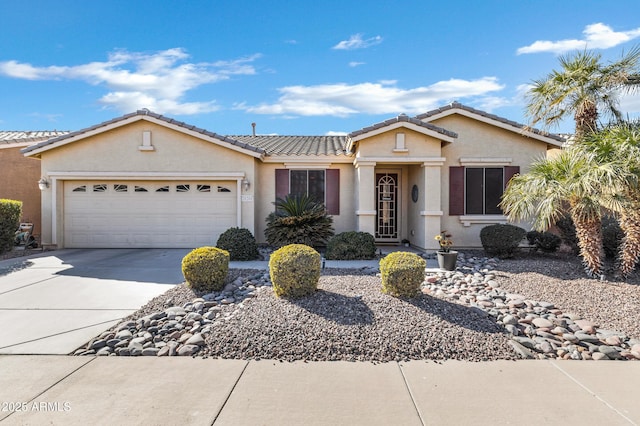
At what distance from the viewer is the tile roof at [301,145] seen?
41.9ft

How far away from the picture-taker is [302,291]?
557 centimetres

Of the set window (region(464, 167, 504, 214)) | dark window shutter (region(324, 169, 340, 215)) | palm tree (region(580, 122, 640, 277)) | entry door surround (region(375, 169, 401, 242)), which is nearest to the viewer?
palm tree (region(580, 122, 640, 277))

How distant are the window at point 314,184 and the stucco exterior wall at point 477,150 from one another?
363cm

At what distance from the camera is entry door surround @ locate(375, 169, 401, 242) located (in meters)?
12.9

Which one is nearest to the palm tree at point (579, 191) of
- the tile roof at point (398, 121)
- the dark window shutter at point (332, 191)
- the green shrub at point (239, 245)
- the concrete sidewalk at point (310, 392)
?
the tile roof at point (398, 121)

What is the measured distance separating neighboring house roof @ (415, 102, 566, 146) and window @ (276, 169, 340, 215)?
3.91 metres

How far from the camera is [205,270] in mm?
6340

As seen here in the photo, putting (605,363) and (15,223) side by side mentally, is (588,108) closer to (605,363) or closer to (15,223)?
(605,363)

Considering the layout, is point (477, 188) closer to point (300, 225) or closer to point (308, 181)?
point (308, 181)

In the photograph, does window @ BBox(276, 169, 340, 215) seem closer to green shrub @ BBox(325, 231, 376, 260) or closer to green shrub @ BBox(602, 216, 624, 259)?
green shrub @ BBox(325, 231, 376, 260)

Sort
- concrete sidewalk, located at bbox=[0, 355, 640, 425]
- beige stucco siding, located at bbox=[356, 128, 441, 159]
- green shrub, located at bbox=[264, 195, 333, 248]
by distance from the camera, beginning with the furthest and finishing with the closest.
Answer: beige stucco siding, located at bbox=[356, 128, 441, 159]
green shrub, located at bbox=[264, 195, 333, 248]
concrete sidewalk, located at bbox=[0, 355, 640, 425]

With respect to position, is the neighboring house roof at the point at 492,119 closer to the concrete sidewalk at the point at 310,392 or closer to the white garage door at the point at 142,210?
the white garage door at the point at 142,210

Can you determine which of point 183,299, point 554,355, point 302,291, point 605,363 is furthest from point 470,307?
point 183,299

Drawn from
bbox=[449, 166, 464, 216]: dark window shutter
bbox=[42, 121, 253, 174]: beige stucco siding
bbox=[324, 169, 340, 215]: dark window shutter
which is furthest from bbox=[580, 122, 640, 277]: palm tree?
bbox=[42, 121, 253, 174]: beige stucco siding
